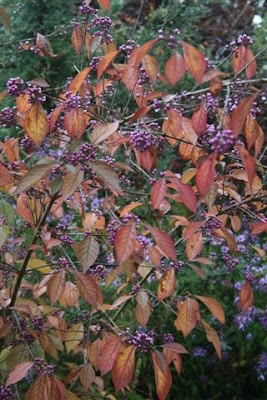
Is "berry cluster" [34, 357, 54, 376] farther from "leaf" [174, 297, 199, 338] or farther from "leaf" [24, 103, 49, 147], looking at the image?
"leaf" [24, 103, 49, 147]

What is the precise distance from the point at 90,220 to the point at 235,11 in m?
6.31

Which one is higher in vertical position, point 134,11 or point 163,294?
point 163,294

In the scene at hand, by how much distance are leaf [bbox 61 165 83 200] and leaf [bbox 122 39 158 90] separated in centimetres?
23

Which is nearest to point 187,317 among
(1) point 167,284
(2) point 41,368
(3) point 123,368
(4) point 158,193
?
(1) point 167,284

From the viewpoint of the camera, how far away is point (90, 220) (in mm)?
1802

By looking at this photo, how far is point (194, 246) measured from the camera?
1632mm

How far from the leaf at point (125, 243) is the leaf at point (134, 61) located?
341 millimetres

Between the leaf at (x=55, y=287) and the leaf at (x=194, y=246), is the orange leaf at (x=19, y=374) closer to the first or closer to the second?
the leaf at (x=55, y=287)

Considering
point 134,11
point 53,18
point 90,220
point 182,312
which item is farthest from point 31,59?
point 182,312

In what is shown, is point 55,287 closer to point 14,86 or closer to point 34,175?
point 34,175

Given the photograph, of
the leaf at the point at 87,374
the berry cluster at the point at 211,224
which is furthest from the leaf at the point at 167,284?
the leaf at the point at 87,374

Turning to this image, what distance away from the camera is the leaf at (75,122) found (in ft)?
4.43

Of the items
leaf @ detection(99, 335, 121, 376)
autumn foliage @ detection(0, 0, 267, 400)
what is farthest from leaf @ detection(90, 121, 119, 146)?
leaf @ detection(99, 335, 121, 376)

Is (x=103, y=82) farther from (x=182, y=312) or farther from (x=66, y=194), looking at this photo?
(x=182, y=312)
